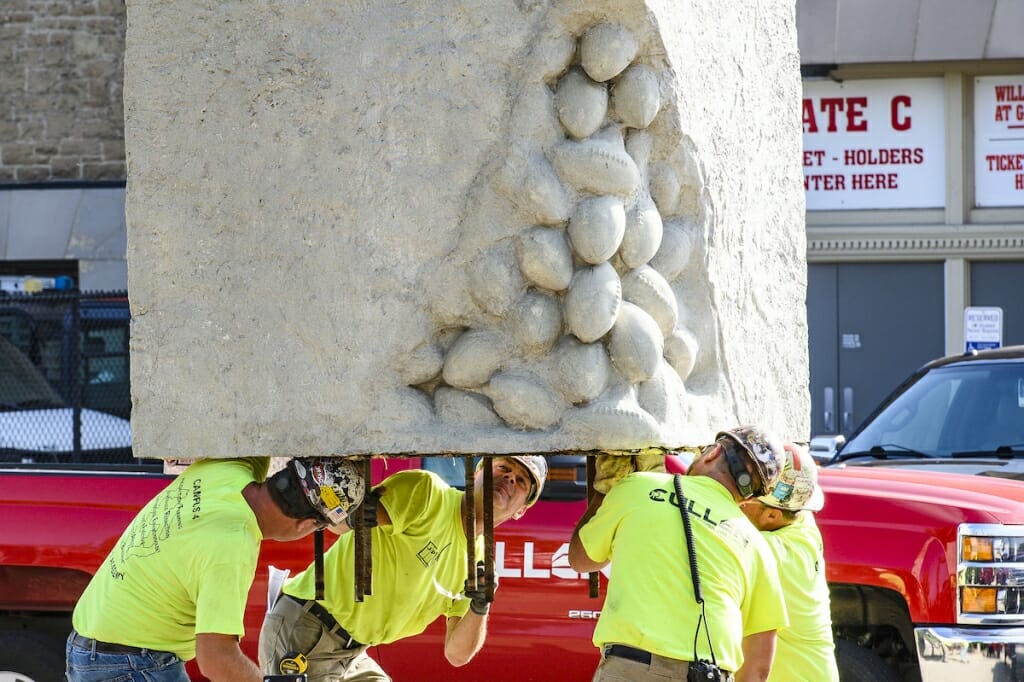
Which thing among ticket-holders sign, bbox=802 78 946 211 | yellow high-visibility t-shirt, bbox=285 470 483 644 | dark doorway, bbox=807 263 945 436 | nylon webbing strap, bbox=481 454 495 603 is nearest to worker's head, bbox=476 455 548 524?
yellow high-visibility t-shirt, bbox=285 470 483 644

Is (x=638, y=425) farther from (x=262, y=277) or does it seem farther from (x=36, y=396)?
(x=36, y=396)

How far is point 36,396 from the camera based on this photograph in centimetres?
1009

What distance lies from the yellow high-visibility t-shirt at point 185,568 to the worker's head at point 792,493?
1569 millimetres

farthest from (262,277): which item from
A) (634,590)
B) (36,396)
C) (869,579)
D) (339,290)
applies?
(36,396)

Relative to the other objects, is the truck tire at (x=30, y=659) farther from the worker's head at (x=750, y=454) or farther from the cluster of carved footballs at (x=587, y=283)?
the worker's head at (x=750, y=454)

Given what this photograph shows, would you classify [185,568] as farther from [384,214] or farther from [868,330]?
[868,330]

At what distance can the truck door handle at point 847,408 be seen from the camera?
14164 mm

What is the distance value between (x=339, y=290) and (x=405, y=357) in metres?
0.23

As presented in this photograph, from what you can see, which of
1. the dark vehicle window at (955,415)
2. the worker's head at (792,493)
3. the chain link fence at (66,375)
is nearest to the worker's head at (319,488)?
the worker's head at (792,493)

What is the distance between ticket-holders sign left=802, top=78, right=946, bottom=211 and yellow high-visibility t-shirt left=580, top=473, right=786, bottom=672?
37.2 ft

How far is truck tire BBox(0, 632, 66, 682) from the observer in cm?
576

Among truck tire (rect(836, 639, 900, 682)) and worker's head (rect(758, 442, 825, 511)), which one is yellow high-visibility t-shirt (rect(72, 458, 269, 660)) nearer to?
worker's head (rect(758, 442, 825, 511))

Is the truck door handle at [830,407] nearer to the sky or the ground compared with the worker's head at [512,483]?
nearer to the ground

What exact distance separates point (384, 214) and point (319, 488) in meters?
0.79
